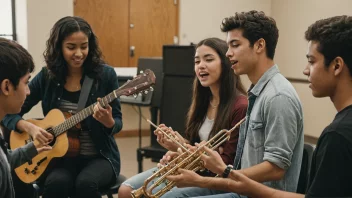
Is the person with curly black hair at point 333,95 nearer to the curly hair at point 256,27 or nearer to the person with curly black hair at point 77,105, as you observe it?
the curly hair at point 256,27

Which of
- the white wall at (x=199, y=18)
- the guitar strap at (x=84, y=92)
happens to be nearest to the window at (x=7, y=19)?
the white wall at (x=199, y=18)

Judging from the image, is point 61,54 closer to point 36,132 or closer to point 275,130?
point 36,132

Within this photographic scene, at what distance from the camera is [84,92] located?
262 centimetres

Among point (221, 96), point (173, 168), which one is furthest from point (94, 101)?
point (173, 168)

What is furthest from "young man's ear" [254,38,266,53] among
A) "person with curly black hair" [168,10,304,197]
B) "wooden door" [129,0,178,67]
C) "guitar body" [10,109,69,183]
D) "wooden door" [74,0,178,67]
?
"wooden door" [129,0,178,67]

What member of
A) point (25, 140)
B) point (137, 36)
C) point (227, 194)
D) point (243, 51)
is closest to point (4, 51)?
point (243, 51)

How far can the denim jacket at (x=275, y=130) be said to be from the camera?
171cm

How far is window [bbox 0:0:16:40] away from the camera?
204 inches

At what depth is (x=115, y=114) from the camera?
2.67m

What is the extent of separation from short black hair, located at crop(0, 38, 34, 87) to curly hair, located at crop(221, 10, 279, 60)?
90 cm

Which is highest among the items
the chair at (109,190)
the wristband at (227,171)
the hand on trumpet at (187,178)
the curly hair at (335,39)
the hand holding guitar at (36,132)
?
the curly hair at (335,39)

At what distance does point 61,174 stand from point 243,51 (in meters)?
1.25

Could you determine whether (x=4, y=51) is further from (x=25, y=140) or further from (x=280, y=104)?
(x=25, y=140)

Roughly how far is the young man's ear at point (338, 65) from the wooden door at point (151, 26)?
4802mm
